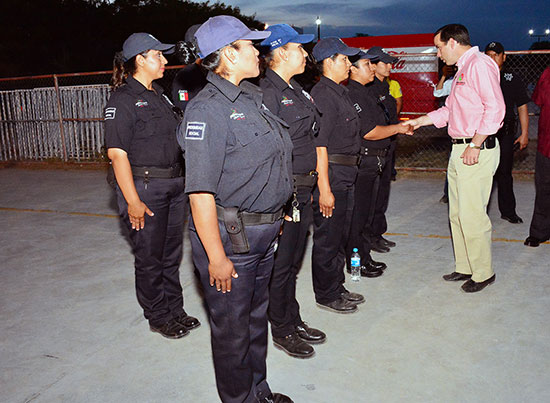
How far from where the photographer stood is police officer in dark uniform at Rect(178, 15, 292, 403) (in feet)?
7.62

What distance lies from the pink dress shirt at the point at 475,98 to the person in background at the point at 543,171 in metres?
1.58

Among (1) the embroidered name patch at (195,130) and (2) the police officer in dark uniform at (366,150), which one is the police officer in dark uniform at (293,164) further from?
(2) the police officer in dark uniform at (366,150)

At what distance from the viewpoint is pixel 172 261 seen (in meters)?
4.03

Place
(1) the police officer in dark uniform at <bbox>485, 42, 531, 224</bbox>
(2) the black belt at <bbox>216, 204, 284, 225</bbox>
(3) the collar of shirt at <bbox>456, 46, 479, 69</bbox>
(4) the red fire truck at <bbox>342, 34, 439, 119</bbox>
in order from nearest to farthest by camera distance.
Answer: (2) the black belt at <bbox>216, 204, 284, 225</bbox>, (3) the collar of shirt at <bbox>456, 46, 479, 69</bbox>, (1) the police officer in dark uniform at <bbox>485, 42, 531, 224</bbox>, (4) the red fire truck at <bbox>342, 34, 439, 119</bbox>

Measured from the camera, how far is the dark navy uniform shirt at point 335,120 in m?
3.86

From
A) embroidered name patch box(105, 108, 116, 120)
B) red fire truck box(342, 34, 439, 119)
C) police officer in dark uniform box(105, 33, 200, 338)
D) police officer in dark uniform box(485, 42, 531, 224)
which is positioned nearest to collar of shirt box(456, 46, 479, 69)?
police officer in dark uniform box(485, 42, 531, 224)

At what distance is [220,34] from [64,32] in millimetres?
30885

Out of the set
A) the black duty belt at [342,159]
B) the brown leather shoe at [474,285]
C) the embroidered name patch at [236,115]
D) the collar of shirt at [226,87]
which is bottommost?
the brown leather shoe at [474,285]

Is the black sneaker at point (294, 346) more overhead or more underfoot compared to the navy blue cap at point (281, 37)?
more underfoot

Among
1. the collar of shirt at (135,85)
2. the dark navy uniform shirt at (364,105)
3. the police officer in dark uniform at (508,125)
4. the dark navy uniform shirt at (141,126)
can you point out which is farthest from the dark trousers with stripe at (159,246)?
the police officer in dark uniform at (508,125)

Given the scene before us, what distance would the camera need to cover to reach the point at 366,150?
4812 millimetres

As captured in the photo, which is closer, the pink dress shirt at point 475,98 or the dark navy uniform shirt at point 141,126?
the dark navy uniform shirt at point 141,126

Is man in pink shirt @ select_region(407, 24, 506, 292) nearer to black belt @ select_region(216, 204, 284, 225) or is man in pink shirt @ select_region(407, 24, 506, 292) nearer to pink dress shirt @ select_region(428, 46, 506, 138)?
pink dress shirt @ select_region(428, 46, 506, 138)

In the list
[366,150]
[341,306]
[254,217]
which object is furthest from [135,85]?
[341,306]
